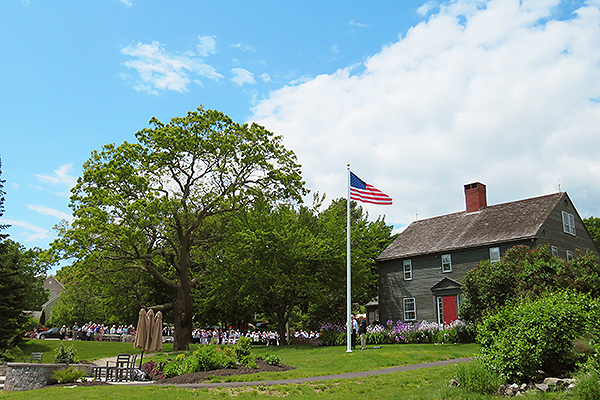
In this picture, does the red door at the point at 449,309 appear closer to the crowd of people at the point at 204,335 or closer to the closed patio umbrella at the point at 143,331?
the crowd of people at the point at 204,335

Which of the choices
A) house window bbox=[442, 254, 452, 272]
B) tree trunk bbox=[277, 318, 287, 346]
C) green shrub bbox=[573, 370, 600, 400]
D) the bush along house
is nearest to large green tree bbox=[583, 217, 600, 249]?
the bush along house

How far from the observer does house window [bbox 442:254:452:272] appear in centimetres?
3369

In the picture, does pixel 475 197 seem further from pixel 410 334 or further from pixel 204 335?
pixel 204 335

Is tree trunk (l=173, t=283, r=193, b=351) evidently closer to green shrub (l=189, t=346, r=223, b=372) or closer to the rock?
green shrub (l=189, t=346, r=223, b=372)

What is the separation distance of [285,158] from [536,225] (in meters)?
16.0

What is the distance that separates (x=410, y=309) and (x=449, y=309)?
3.61 metres

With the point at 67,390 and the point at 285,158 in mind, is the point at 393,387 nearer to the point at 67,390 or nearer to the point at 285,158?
the point at 67,390

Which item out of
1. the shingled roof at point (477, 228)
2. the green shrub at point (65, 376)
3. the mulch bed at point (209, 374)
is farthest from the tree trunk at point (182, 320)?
the shingled roof at point (477, 228)

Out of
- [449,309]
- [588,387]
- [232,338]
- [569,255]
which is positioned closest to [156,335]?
[588,387]

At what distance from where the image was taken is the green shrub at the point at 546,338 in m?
10.0

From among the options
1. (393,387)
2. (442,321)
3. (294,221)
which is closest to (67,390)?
(393,387)

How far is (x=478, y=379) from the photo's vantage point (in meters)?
10.1

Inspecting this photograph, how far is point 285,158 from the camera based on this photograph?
31641mm

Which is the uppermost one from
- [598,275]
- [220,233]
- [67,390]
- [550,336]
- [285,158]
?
[285,158]
